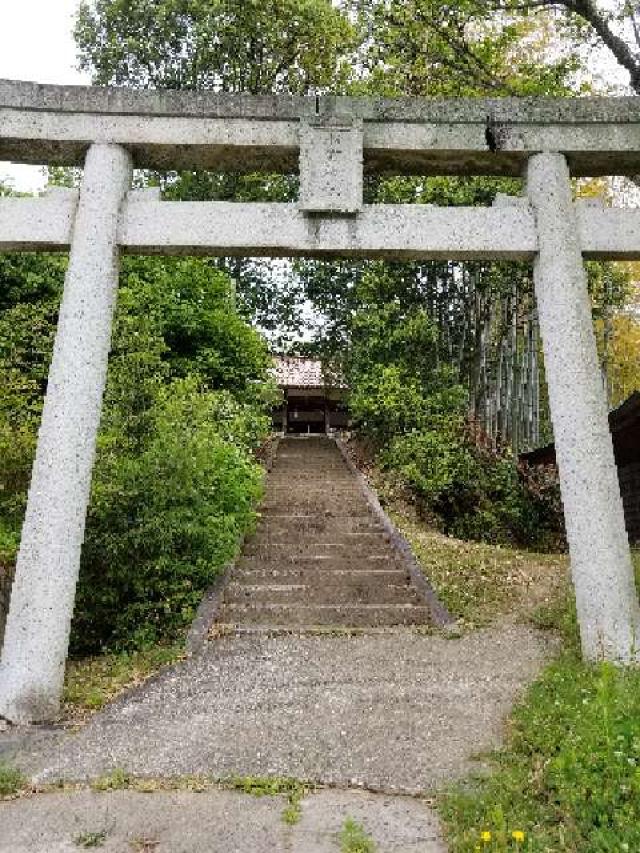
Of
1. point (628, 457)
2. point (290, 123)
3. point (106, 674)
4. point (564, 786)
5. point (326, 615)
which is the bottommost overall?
point (564, 786)

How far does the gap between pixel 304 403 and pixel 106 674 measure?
19344mm

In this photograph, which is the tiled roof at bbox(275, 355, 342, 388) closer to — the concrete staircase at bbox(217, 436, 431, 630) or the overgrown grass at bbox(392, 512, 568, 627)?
the concrete staircase at bbox(217, 436, 431, 630)

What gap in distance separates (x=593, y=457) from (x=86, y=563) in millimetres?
4802

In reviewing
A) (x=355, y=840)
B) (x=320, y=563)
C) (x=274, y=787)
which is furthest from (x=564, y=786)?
(x=320, y=563)

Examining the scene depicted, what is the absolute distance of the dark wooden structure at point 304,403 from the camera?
2377 cm

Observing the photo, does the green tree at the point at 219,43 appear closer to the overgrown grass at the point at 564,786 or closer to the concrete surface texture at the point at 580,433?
the concrete surface texture at the point at 580,433

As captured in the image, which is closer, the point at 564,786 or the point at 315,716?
the point at 564,786

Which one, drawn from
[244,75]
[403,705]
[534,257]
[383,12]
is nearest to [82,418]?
[403,705]

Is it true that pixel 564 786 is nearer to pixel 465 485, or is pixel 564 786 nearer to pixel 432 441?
pixel 432 441

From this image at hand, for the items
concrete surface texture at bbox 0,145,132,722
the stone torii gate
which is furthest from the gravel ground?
the stone torii gate

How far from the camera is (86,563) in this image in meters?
7.00

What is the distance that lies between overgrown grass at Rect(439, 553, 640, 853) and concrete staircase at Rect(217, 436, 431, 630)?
3721 millimetres

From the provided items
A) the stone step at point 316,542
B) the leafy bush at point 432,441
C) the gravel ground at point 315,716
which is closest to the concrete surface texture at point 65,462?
the gravel ground at point 315,716

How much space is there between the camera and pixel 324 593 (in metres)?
8.22
